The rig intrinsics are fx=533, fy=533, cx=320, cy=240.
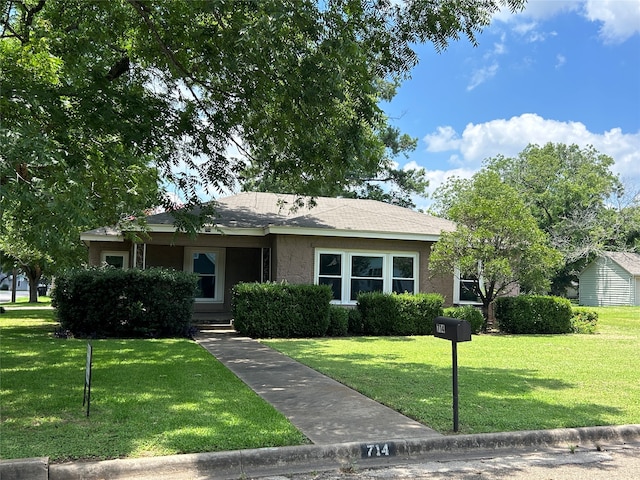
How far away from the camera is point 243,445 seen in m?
5.01

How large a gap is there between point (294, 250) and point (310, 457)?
1152 centimetres

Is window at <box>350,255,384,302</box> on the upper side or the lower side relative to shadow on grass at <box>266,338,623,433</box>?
upper

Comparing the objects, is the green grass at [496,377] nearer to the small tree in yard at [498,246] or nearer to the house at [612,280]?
the small tree in yard at [498,246]

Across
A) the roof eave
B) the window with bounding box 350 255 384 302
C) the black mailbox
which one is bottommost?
the black mailbox

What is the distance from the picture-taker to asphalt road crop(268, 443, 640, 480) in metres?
4.68

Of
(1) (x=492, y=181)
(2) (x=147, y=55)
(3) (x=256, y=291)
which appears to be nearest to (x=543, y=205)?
(1) (x=492, y=181)

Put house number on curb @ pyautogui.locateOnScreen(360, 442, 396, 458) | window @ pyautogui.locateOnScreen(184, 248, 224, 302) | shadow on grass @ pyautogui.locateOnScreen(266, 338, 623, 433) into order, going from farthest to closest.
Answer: window @ pyautogui.locateOnScreen(184, 248, 224, 302) < shadow on grass @ pyautogui.locateOnScreen(266, 338, 623, 433) < house number on curb @ pyautogui.locateOnScreen(360, 442, 396, 458)

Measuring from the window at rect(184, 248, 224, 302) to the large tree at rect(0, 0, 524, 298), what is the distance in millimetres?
6917

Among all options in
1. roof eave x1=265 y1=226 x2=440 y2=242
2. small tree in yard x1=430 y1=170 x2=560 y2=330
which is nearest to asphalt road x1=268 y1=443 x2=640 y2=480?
small tree in yard x1=430 y1=170 x2=560 y2=330

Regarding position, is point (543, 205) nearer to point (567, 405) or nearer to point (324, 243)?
point (324, 243)

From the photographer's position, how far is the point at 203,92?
1073 centimetres

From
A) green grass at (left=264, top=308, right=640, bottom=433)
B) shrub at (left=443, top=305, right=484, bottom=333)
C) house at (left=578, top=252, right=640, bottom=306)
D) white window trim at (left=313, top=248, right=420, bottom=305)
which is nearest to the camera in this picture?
green grass at (left=264, top=308, right=640, bottom=433)

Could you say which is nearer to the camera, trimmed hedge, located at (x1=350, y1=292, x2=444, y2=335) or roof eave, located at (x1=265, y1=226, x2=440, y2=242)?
trimmed hedge, located at (x1=350, y1=292, x2=444, y2=335)

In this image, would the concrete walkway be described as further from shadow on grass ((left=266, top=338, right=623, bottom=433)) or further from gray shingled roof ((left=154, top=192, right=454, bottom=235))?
gray shingled roof ((left=154, top=192, right=454, bottom=235))
